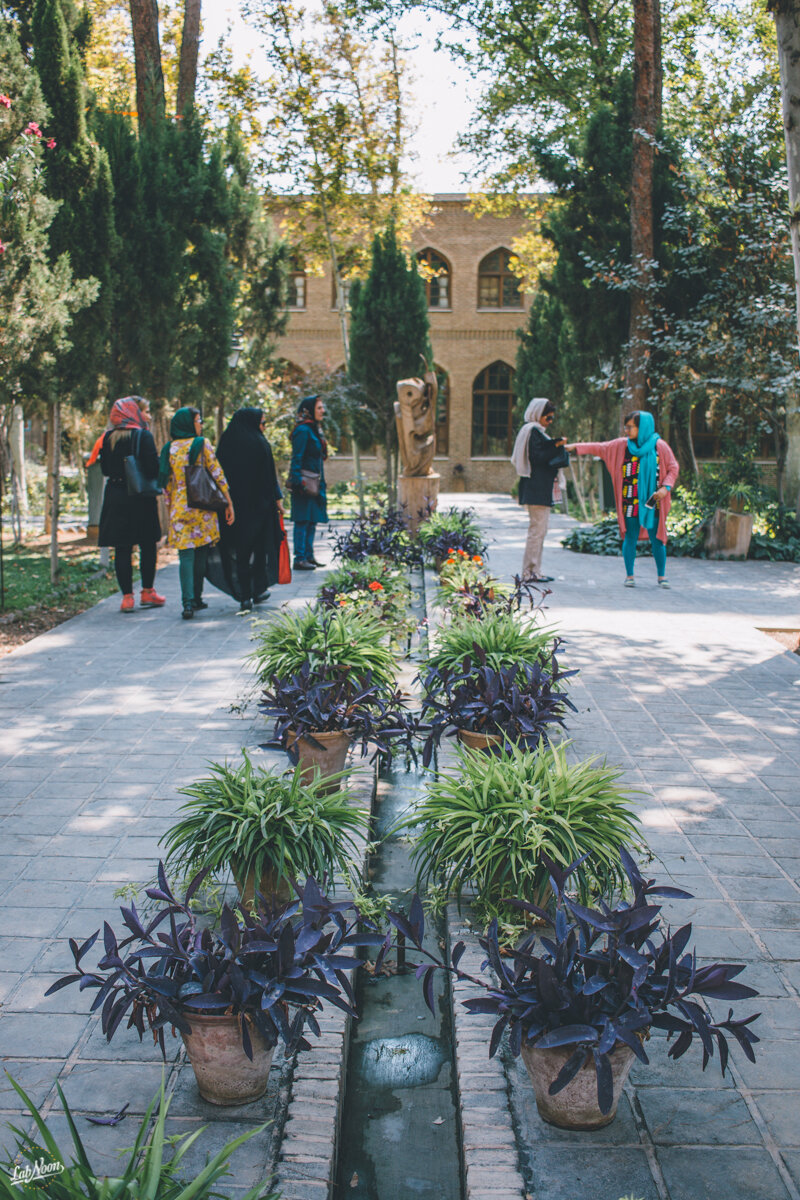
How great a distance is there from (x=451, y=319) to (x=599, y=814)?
3211cm

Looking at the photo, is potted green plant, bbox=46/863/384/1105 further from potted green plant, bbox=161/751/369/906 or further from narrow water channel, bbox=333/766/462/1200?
potted green plant, bbox=161/751/369/906

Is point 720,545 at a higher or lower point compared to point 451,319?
lower

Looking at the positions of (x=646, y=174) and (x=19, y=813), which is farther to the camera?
(x=646, y=174)

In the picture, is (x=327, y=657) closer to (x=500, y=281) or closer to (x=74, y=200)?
(x=74, y=200)

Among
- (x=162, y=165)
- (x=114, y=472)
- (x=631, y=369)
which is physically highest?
(x=162, y=165)

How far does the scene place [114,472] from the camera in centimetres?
864

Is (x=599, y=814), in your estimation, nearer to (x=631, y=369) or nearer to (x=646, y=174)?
(x=631, y=369)

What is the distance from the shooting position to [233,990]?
99.6 inches

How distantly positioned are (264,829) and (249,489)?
5700mm

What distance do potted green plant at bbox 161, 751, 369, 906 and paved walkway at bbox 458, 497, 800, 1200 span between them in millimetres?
1096

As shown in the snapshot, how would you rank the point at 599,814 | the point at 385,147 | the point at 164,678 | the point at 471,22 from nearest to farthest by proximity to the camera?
the point at 599,814 → the point at 164,678 → the point at 471,22 → the point at 385,147

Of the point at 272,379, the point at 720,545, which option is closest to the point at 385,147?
the point at 272,379

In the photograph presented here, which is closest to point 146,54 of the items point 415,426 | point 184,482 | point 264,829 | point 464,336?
point 415,426

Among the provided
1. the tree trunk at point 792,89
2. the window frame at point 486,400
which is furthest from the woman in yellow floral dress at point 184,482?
the window frame at point 486,400
